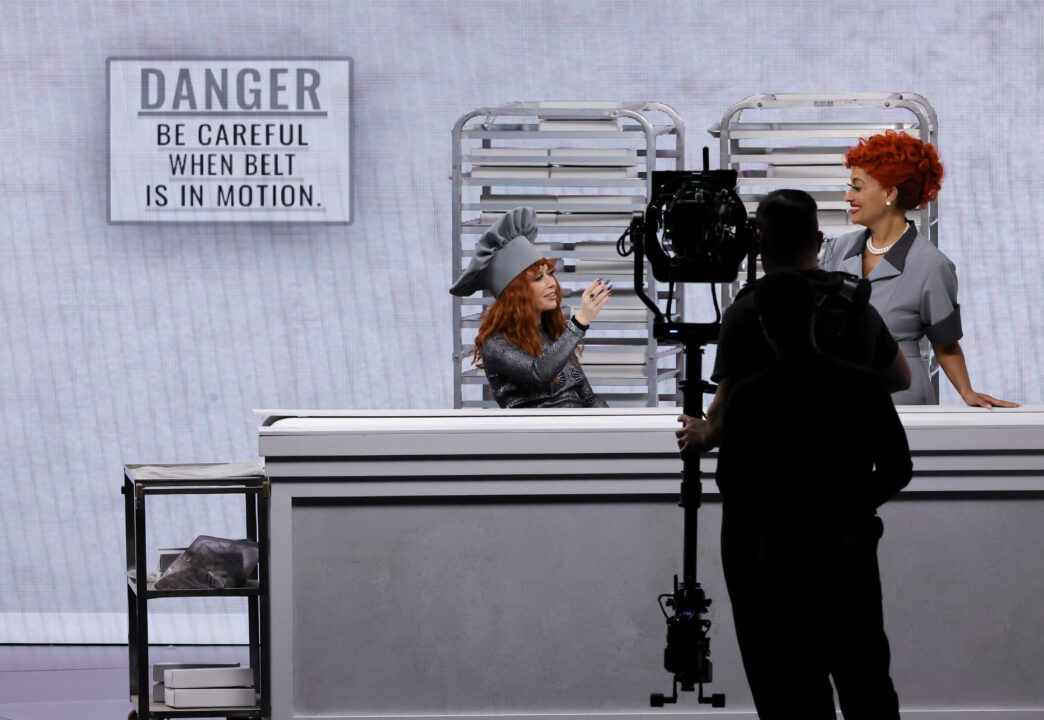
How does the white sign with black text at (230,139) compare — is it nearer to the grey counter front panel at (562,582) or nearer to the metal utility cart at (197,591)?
the metal utility cart at (197,591)

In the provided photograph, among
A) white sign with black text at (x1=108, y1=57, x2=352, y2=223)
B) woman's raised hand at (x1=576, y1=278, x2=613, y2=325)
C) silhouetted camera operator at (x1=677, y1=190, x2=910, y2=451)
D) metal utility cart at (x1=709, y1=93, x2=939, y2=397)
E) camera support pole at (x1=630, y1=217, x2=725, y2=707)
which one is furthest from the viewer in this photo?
white sign with black text at (x1=108, y1=57, x2=352, y2=223)

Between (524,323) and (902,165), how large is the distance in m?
1.17

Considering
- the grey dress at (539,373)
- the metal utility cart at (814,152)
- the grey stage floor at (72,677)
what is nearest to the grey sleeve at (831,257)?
the metal utility cart at (814,152)

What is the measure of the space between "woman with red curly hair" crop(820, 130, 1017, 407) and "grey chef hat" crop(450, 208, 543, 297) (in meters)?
0.95

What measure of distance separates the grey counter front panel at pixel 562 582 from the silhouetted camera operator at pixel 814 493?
0.85 metres

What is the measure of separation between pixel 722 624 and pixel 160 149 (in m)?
3.05

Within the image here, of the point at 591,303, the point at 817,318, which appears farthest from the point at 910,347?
the point at 817,318

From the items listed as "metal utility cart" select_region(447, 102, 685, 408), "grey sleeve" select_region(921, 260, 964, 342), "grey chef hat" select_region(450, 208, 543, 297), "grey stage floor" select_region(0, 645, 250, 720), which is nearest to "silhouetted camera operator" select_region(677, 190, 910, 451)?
"grey sleeve" select_region(921, 260, 964, 342)

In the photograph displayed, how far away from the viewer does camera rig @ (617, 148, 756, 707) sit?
2.63 meters

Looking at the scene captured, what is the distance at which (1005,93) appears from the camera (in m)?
5.10

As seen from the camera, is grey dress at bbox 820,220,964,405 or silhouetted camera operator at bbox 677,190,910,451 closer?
silhouetted camera operator at bbox 677,190,910,451

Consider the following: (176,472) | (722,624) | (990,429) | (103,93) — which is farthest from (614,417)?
(103,93)

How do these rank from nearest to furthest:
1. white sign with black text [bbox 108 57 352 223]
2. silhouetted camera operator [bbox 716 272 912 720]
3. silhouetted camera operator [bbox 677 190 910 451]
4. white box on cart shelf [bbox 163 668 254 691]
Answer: silhouetted camera operator [bbox 716 272 912 720] → silhouetted camera operator [bbox 677 190 910 451] → white box on cart shelf [bbox 163 668 254 691] → white sign with black text [bbox 108 57 352 223]

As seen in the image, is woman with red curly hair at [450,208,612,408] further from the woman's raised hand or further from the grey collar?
the grey collar
